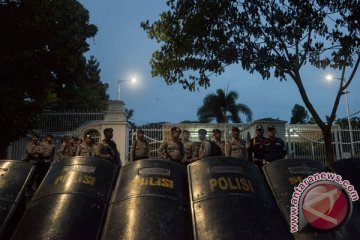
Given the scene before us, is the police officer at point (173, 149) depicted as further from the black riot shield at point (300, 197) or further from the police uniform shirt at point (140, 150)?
the black riot shield at point (300, 197)

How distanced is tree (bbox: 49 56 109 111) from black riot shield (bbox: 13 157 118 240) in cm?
1339

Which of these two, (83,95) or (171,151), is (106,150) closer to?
(171,151)

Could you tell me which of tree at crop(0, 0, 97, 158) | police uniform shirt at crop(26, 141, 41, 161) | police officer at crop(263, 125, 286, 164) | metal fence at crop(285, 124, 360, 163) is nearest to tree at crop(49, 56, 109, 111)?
tree at crop(0, 0, 97, 158)

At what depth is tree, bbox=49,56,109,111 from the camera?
18.4 metres

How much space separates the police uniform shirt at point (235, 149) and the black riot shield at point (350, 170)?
2.73 meters

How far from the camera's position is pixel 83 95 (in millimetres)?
26438

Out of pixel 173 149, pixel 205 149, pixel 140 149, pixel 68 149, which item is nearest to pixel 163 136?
pixel 68 149

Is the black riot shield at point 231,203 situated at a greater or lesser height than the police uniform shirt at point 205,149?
lesser

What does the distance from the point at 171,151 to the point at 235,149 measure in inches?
55.6

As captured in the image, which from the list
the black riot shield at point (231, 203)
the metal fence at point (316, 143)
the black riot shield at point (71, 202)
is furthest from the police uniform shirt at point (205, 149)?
the metal fence at point (316, 143)

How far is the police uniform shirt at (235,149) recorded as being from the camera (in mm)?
7934

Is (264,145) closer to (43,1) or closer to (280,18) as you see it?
(280,18)

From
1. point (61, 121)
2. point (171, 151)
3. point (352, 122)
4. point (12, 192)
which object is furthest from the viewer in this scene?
point (352, 122)

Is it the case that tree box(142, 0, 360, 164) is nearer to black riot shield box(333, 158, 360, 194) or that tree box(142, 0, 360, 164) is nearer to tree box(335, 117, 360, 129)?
black riot shield box(333, 158, 360, 194)
